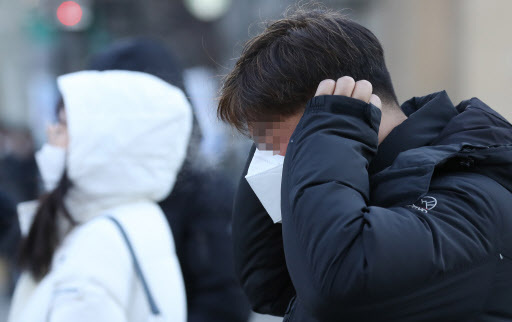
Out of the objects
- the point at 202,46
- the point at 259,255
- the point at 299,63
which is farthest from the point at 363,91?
the point at 202,46

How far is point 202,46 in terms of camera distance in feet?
10.0

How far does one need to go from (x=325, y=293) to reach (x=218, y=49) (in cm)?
1164

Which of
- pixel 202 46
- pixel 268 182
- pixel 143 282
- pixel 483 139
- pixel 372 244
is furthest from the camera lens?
pixel 202 46

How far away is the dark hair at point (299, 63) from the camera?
1445 mm

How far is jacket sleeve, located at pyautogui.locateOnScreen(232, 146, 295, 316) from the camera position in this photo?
174cm

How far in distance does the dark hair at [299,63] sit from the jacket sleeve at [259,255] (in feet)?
0.95

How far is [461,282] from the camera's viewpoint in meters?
1.23

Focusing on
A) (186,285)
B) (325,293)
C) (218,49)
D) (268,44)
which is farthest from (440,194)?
(218,49)

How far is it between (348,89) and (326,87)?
5 centimetres

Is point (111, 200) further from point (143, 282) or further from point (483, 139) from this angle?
point (483, 139)

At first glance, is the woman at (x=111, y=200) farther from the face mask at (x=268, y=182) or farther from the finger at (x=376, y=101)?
the finger at (x=376, y=101)

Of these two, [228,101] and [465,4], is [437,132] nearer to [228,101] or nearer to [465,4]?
[228,101]

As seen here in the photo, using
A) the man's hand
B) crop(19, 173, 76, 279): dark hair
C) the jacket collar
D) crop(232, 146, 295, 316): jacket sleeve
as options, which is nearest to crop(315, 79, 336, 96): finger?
the man's hand

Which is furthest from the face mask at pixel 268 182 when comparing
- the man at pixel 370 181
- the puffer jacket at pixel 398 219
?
the puffer jacket at pixel 398 219
